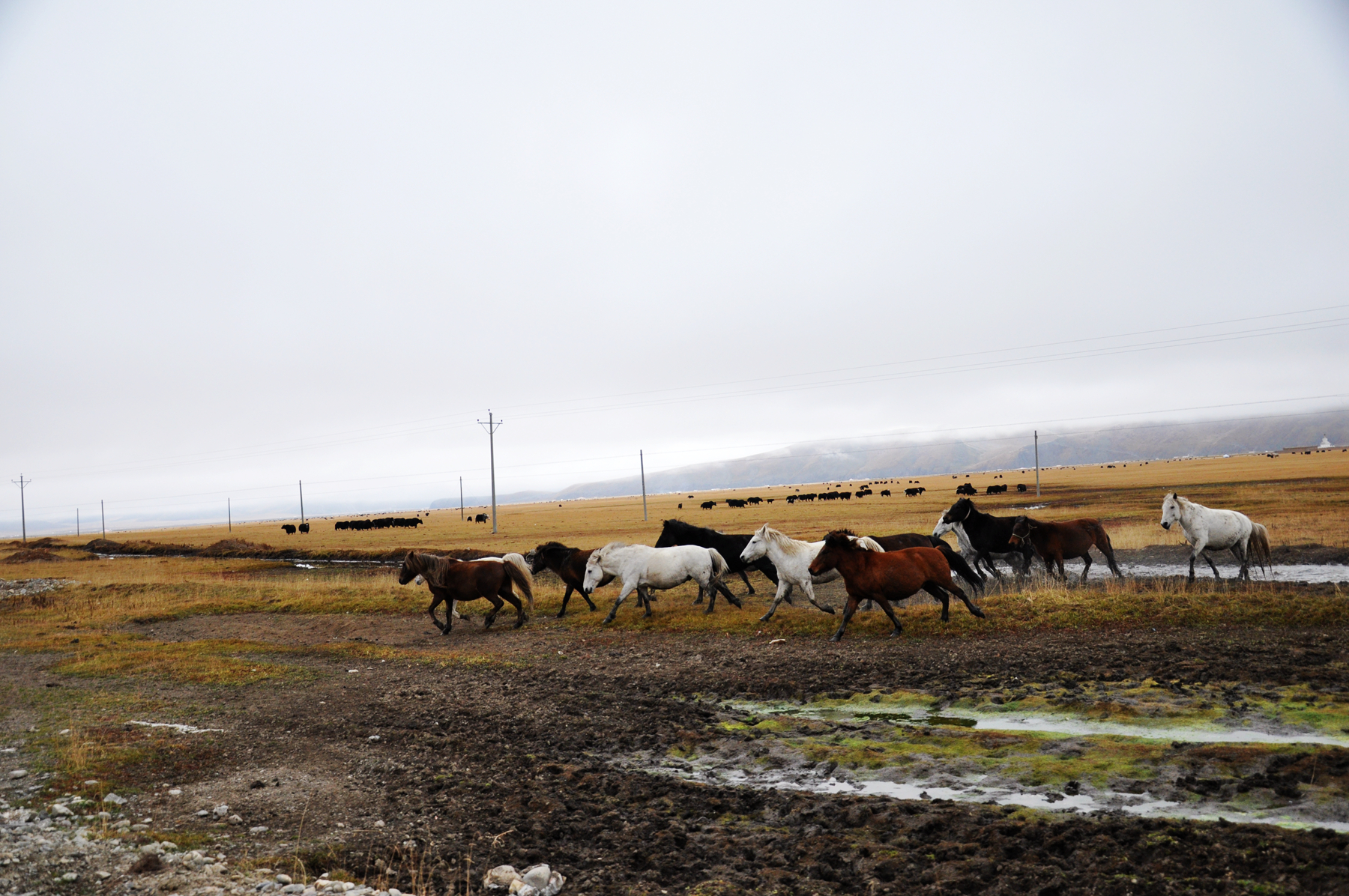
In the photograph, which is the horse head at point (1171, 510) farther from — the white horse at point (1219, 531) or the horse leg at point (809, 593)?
the horse leg at point (809, 593)

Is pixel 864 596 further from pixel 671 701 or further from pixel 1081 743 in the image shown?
pixel 1081 743

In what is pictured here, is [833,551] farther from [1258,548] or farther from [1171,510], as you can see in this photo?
[1258,548]

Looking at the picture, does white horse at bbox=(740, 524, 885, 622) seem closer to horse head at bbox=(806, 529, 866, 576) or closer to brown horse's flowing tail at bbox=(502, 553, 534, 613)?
horse head at bbox=(806, 529, 866, 576)

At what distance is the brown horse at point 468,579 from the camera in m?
17.9

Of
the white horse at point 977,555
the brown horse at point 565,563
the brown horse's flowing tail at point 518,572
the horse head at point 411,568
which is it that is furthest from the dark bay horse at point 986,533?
the horse head at point 411,568

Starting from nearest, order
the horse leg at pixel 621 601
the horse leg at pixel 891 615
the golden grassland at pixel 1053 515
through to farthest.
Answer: the horse leg at pixel 891 615, the horse leg at pixel 621 601, the golden grassland at pixel 1053 515

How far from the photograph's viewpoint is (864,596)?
44.7ft

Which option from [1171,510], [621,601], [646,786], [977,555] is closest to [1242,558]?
[1171,510]

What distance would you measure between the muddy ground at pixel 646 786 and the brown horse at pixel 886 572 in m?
0.86

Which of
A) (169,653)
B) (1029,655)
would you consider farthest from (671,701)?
(169,653)

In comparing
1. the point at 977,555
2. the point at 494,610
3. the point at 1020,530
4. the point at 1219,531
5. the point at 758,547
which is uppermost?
the point at 758,547

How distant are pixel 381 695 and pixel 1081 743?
30.7 feet

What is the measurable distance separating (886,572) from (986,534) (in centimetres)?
653

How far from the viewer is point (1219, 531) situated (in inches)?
702
